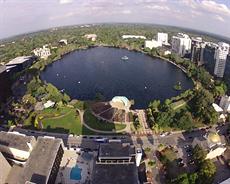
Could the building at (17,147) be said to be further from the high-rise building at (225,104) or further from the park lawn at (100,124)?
the high-rise building at (225,104)

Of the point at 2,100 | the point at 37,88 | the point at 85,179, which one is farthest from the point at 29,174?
the point at 37,88

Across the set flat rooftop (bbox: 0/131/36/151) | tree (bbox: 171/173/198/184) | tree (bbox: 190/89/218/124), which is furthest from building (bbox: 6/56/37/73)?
tree (bbox: 171/173/198/184)

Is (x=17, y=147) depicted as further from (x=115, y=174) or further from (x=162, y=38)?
(x=162, y=38)

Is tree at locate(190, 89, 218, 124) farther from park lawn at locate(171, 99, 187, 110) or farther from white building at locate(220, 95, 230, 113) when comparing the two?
white building at locate(220, 95, 230, 113)

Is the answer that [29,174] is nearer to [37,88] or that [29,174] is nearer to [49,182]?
[49,182]

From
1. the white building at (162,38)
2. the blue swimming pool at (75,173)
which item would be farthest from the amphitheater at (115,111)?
the white building at (162,38)

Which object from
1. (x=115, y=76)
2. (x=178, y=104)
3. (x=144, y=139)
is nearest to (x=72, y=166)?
(x=144, y=139)
